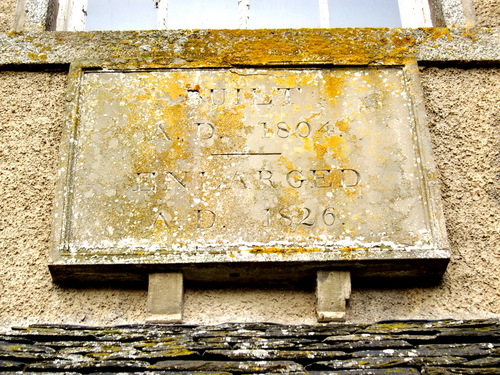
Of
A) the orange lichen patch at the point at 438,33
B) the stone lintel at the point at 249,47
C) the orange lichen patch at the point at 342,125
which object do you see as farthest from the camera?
the orange lichen patch at the point at 438,33

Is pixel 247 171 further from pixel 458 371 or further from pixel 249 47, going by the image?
pixel 458 371

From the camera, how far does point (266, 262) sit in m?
3.56

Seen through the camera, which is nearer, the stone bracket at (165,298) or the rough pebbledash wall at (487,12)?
the stone bracket at (165,298)

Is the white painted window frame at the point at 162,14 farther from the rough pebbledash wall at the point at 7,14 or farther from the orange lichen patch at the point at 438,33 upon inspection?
the orange lichen patch at the point at 438,33

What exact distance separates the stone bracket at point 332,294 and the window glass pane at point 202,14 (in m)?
1.99

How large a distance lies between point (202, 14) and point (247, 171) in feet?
4.92

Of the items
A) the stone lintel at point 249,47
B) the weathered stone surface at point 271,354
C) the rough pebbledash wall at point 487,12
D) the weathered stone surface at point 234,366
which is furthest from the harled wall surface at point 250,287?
the weathered stone surface at point 234,366

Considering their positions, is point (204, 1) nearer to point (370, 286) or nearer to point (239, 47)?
point (239, 47)

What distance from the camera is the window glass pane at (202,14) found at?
4.69 meters

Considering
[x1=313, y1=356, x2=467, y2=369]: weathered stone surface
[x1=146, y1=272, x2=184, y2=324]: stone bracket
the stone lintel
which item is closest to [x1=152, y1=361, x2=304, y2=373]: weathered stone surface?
[x1=313, y1=356, x2=467, y2=369]: weathered stone surface

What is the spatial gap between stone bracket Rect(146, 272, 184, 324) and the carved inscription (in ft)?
0.59

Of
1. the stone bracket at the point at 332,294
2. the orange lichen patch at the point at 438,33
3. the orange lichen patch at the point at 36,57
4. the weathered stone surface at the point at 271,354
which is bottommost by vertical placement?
the weathered stone surface at the point at 271,354

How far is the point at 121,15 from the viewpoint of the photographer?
479cm

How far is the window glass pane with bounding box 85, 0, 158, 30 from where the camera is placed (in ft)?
15.5
